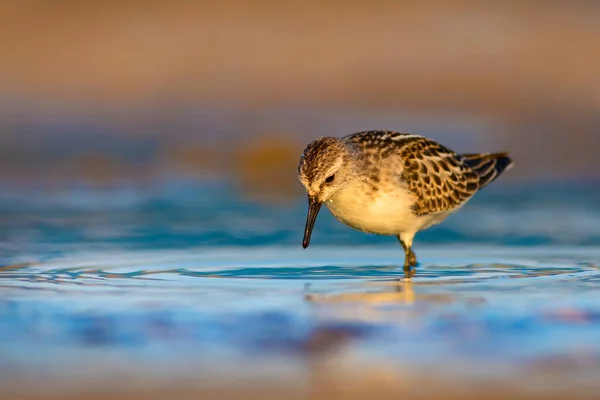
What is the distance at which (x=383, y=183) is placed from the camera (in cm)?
931

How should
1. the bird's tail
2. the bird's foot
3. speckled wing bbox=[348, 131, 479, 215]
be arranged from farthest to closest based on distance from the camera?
the bird's tail < speckled wing bbox=[348, 131, 479, 215] < the bird's foot

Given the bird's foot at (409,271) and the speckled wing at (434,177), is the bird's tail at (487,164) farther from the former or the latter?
the bird's foot at (409,271)

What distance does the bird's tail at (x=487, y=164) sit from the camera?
1095 cm

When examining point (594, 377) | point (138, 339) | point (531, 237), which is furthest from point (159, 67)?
point (594, 377)

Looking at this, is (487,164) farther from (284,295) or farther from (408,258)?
(284,295)

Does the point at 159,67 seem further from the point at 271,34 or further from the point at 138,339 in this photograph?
the point at 138,339

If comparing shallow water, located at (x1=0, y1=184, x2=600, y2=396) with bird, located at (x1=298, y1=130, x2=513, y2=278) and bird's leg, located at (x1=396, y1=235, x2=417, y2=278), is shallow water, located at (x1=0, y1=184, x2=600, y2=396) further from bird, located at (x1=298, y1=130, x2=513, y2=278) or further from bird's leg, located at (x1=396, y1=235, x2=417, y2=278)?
bird, located at (x1=298, y1=130, x2=513, y2=278)

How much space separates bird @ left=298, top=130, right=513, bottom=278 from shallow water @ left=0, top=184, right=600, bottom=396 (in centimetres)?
38

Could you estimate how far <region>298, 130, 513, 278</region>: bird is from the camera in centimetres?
895

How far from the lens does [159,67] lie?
21469mm

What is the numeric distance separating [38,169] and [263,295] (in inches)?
330

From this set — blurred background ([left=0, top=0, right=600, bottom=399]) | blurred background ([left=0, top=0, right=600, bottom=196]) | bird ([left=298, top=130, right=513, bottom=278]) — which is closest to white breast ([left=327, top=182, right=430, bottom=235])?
bird ([left=298, top=130, right=513, bottom=278])

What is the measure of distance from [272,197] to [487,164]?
3.38m

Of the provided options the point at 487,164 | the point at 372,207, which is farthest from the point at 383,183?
the point at 487,164
